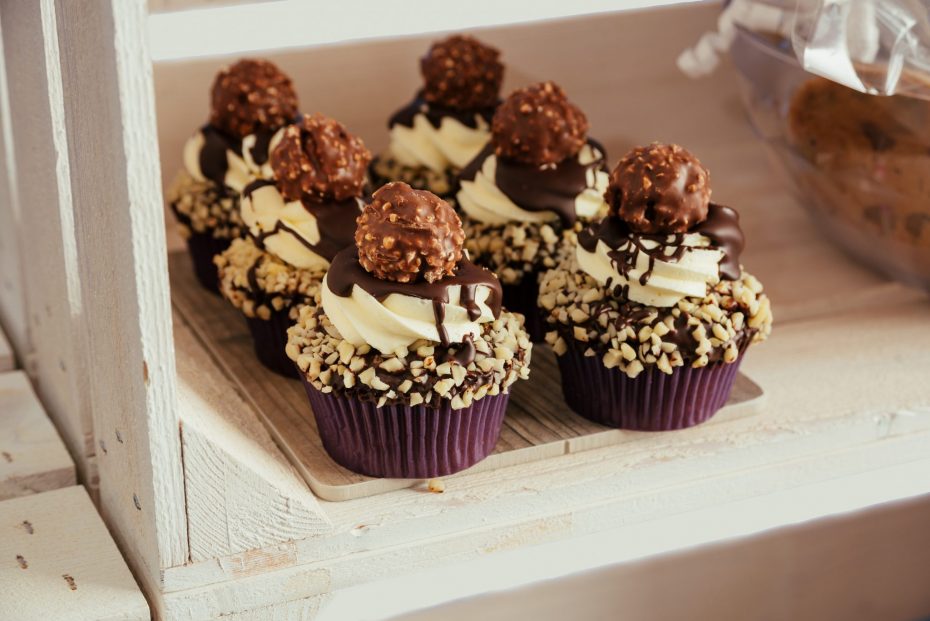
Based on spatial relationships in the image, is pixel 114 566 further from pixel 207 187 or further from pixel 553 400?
pixel 207 187

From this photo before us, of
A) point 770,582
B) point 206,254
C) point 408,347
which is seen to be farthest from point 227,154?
point 770,582

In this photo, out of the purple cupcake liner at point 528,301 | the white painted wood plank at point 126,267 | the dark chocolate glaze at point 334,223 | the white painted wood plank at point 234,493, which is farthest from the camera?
the purple cupcake liner at point 528,301

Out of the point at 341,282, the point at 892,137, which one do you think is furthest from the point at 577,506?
the point at 892,137

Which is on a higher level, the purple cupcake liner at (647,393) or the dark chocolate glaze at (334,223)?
the dark chocolate glaze at (334,223)

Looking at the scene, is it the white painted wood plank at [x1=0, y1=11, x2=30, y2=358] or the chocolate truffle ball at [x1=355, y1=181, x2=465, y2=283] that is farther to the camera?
the white painted wood plank at [x1=0, y1=11, x2=30, y2=358]

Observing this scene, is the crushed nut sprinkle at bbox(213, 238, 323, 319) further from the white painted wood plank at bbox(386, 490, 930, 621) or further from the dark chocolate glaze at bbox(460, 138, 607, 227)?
the white painted wood plank at bbox(386, 490, 930, 621)

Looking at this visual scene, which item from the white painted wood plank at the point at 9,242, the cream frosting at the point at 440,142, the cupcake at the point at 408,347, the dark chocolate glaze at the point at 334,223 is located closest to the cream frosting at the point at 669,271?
the cupcake at the point at 408,347

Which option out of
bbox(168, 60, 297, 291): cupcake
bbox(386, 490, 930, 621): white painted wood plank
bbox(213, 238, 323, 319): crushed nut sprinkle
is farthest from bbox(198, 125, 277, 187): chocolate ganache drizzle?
bbox(386, 490, 930, 621): white painted wood plank

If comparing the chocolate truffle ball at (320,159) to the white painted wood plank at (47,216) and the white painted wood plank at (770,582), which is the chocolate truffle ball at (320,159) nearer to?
the white painted wood plank at (47,216)
